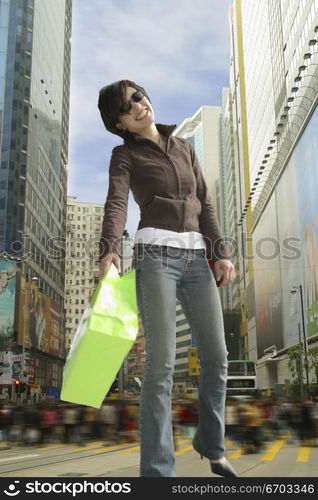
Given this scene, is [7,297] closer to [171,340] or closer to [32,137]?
[32,137]

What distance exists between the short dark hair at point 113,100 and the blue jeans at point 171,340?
2.47 feet

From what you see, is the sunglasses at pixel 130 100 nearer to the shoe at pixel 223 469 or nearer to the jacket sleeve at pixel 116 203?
the jacket sleeve at pixel 116 203

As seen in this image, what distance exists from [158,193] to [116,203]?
0.76 ft

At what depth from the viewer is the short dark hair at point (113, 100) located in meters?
3.27

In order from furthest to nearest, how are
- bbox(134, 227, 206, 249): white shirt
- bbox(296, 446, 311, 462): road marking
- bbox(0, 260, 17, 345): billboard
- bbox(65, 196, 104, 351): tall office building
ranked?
bbox(65, 196, 104, 351): tall office building < bbox(0, 260, 17, 345): billboard < bbox(296, 446, 311, 462): road marking < bbox(134, 227, 206, 249): white shirt

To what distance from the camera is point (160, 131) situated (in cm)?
341

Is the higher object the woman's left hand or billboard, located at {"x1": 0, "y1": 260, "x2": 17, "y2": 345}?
billboard, located at {"x1": 0, "y1": 260, "x2": 17, "y2": 345}

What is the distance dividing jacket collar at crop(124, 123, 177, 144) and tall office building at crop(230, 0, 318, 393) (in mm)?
39636

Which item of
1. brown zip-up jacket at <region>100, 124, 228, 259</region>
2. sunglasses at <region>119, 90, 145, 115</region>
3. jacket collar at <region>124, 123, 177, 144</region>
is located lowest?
brown zip-up jacket at <region>100, 124, 228, 259</region>

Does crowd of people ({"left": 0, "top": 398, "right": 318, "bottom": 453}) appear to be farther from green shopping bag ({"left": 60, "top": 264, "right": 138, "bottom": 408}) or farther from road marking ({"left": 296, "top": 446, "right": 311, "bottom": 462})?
green shopping bag ({"left": 60, "top": 264, "right": 138, "bottom": 408})

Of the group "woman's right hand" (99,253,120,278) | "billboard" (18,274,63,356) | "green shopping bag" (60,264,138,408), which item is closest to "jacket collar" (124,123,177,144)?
"woman's right hand" (99,253,120,278)

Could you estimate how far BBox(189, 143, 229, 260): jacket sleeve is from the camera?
3.25 meters

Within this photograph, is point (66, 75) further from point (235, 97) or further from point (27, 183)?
point (27, 183)

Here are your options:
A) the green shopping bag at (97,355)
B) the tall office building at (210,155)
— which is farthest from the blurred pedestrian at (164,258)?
the tall office building at (210,155)
